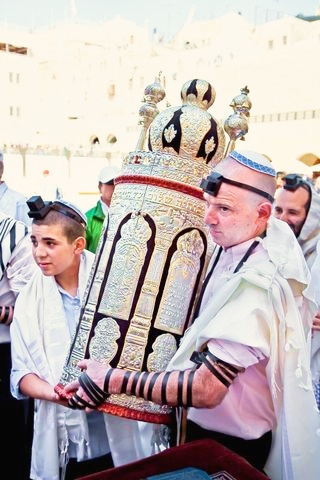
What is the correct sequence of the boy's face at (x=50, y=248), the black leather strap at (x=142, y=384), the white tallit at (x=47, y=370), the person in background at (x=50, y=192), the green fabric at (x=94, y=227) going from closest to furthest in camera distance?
the black leather strap at (x=142, y=384), the white tallit at (x=47, y=370), the boy's face at (x=50, y=248), the person in background at (x=50, y=192), the green fabric at (x=94, y=227)

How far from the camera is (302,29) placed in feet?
154

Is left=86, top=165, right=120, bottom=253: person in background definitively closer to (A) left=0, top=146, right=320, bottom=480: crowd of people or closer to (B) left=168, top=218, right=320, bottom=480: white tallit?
(A) left=0, top=146, right=320, bottom=480: crowd of people

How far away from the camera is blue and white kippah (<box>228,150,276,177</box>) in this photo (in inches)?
73.0

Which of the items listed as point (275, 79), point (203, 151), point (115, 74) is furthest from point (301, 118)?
point (203, 151)

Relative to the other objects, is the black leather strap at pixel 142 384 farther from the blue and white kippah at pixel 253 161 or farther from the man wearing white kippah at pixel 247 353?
the blue and white kippah at pixel 253 161

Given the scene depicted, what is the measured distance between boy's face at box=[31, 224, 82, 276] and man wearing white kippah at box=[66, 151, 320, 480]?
690mm

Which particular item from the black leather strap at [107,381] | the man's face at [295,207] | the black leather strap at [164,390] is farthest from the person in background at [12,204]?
the black leather strap at [164,390]

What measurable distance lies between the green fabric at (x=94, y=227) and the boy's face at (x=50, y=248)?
219cm

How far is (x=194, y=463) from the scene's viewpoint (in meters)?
1.77

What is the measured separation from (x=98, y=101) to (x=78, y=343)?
49.2 m

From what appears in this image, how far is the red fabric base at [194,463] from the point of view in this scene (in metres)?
1.66

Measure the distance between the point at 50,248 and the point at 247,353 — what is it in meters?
1.12

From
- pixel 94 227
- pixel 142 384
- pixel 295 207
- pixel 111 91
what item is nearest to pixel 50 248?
pixel 142 384

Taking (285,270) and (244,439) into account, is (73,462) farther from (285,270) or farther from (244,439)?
(285,270)
